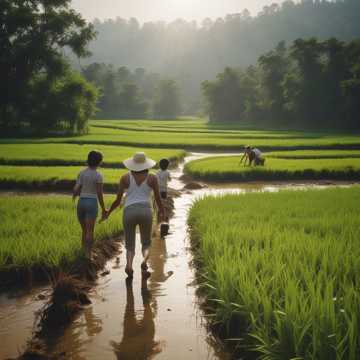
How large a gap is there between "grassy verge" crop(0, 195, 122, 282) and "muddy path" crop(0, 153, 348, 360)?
1.67 ft

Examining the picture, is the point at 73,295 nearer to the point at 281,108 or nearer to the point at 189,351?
the point at 189,351

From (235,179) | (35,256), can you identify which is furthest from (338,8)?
(35,256)

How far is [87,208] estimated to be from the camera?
5.64m

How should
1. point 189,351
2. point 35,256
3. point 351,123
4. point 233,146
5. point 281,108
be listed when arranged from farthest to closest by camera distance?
point 281,108 < point 351,123 < point 233,146 < point 35,256 < point 189,351

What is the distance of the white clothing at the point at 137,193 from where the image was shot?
5.16 metres

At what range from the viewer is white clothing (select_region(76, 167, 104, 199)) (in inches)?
220

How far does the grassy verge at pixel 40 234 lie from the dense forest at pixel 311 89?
52.2 m

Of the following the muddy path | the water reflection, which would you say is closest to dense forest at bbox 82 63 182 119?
the muddy path

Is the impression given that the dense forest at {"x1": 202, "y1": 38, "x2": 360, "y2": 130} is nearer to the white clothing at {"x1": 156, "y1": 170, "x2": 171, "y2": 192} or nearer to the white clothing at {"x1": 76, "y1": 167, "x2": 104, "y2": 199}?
the white clothing at {"x1": 156, "y1": 170, "x2": 171, "y2": 192}

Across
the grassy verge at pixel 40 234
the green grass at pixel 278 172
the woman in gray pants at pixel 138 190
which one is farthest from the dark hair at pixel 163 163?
the green grass at pixel 278 172

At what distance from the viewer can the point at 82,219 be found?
5.76 m

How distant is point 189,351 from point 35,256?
10.4ft

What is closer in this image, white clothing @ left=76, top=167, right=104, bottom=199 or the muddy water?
the muddy water

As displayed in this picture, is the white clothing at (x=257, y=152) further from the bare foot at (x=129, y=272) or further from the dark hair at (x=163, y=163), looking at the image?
the bare foot at (x=129, y=272)
